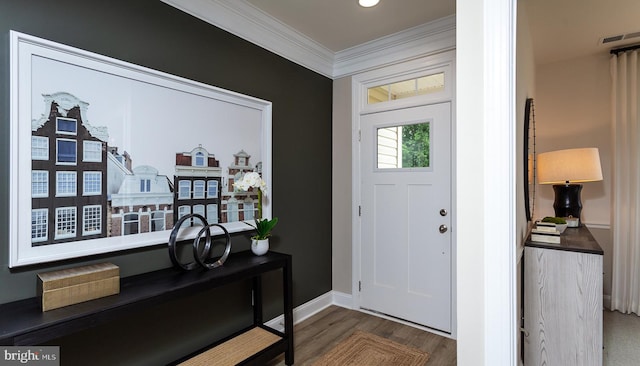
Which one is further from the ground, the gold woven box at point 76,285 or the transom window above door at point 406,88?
the transom window above door at point 406,88

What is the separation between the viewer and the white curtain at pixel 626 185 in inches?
118

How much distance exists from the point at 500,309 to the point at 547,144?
325cm

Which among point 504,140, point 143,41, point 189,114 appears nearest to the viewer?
point 504,140

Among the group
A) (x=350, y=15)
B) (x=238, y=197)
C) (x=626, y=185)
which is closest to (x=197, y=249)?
(x=238, y=197)

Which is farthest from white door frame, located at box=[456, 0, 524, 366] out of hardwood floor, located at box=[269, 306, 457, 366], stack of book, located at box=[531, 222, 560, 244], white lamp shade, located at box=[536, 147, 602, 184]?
white lamp shade, located at box=[536, 147, 602, 184]

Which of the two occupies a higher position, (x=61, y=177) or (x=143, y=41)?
(x=143, y=41)

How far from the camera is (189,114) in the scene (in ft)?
6.63

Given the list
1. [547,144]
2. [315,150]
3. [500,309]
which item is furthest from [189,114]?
[547,144]

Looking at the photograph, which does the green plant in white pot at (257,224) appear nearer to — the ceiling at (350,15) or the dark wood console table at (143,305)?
the dark wood console table at (143,305)

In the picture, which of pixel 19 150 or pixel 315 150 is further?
pixel 315 150

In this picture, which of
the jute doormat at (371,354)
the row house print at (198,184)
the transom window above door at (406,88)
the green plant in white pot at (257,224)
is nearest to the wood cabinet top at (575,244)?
the jute doormat at (371,354)

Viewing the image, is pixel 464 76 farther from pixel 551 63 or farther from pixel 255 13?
pixel 551 63

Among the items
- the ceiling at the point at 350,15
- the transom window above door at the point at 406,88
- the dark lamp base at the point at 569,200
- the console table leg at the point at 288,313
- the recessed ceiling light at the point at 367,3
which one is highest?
the ceiling at the point at 350,15

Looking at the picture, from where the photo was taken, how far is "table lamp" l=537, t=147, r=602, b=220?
99.3 inches
